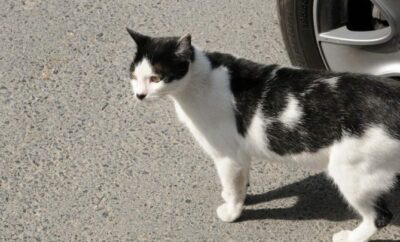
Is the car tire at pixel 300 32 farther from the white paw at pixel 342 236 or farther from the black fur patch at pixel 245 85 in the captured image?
the white paw at pixel 342 236

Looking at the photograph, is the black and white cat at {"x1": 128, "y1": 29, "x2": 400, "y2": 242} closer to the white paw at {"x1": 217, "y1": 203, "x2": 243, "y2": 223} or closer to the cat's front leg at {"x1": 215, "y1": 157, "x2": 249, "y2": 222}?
the cat's front leg at {"x1": 215, "y1": 157, "x2": 249, "y2": 222}

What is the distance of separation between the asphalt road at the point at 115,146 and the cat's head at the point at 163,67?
0.76 m

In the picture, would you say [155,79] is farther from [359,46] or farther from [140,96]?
[359,46]

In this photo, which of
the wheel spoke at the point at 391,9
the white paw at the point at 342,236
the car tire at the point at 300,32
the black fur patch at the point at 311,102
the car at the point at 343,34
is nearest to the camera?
the black fur patch at the point at 311,102

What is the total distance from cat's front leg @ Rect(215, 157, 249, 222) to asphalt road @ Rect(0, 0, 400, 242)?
0.06 metres

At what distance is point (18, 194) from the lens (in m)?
3.42

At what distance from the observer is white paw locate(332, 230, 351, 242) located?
3053mm

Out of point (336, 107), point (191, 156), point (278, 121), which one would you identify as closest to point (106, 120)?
point (191, 156)

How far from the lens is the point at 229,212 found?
3.20 meters

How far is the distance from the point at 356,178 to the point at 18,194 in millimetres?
1772

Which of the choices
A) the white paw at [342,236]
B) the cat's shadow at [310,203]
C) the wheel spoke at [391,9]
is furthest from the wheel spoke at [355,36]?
the white paw at [342,236]

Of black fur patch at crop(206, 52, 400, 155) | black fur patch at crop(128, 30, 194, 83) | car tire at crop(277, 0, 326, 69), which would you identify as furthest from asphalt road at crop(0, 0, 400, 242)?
black fur patch at crop(128, 30, 194, 83)

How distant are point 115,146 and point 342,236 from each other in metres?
1.34

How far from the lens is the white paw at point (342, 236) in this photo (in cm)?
305
